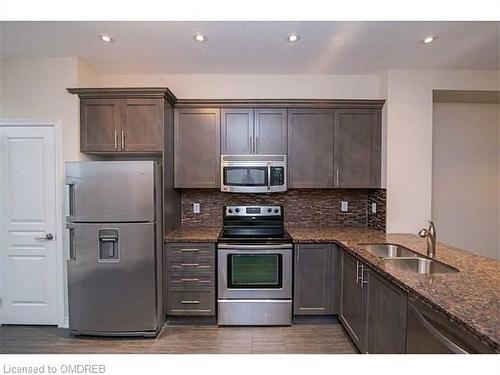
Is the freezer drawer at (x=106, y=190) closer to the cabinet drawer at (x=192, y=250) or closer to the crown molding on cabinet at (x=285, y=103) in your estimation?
the cabinet drawer at (x=192, y=250)

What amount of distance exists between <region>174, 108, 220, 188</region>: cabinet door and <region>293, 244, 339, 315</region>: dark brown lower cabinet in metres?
1.25

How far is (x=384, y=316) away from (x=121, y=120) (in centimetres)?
281

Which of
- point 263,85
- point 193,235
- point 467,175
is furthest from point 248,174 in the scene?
point 467,175

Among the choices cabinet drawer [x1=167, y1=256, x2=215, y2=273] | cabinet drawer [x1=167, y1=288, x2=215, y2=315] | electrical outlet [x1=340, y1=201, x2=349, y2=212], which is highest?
electrical outlet [x1=340, y1=201, x2=349, y2=212]

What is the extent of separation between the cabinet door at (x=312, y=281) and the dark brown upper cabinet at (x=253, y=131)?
114 centimetres

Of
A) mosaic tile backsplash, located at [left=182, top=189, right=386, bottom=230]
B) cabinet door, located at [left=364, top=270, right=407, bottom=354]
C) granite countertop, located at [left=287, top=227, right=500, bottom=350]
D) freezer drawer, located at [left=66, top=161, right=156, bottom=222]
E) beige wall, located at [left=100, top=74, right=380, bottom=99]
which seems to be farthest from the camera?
mosaic tile backsplash, located at [left=182, top=189, right=386, bottom=230]

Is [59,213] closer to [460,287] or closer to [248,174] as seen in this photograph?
[248,174]

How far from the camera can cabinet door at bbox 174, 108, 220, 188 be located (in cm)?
321

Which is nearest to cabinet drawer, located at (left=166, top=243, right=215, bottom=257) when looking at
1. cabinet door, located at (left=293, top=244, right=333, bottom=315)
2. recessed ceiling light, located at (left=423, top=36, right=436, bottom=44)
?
cabinet door, located at (left=293, top=244, right=333, bottom=315)

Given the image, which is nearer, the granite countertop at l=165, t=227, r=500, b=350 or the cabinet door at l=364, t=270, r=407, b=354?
the granite countertop at l=165, t=227, r=500, b=350

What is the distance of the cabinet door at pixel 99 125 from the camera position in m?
2.86

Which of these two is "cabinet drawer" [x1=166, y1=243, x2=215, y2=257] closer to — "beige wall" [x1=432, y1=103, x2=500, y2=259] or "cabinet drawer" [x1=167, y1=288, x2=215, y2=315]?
"cabinet drawer" [x1=167, y1=288, x2=215, y2=315]

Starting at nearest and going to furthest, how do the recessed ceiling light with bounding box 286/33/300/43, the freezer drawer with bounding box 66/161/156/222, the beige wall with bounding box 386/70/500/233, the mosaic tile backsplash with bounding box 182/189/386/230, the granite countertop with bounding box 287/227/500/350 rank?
the granite countertop with bounding box 287/227/500/350, the recessed ceiling light with bounding box 286/33/300/43, the freezer drawer with bounding box 66/161/156/222, the beige wall with bounding box 386/70/500/233, the mosaic tile backsplash with bounding box 182/189/386/230

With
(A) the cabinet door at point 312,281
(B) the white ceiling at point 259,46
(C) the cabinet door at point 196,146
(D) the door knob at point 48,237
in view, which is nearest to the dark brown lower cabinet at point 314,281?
(A) the cabinet door at point 312,281
